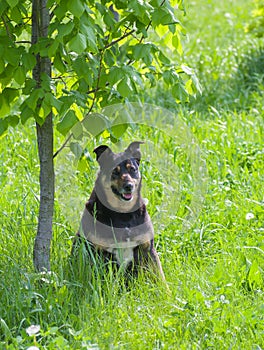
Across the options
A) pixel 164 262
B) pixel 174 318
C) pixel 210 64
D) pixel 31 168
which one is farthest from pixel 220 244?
pixel 210 64

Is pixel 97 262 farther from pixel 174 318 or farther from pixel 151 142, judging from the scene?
pixel 151 142

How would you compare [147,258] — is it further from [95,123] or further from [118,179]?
[95,123]

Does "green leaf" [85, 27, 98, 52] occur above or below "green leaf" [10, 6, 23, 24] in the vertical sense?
below

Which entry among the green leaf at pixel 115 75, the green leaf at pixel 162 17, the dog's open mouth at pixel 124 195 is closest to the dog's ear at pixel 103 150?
the dog's open mouth at pixel 124 195

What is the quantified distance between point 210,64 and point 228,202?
328 cm

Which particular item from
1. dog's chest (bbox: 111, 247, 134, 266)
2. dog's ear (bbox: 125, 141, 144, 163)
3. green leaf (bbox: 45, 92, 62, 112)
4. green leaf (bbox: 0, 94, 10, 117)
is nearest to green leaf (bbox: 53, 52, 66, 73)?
green leaf (bbox: 45, 92, 62, 112)

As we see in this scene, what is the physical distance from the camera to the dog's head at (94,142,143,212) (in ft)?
13.7

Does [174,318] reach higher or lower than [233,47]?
lower

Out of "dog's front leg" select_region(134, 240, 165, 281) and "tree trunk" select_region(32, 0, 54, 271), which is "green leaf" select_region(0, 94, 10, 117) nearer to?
"tree trunk" select_region(32, 0, 54, 271)

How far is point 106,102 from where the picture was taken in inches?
164

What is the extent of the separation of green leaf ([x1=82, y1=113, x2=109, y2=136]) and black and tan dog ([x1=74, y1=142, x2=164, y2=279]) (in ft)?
0.65

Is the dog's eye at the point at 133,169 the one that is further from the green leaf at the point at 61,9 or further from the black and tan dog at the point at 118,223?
the green leaf at the point at 61,9

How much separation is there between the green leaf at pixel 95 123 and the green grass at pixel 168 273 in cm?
76

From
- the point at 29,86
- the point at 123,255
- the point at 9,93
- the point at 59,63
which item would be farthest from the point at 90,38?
the point at 123,255
